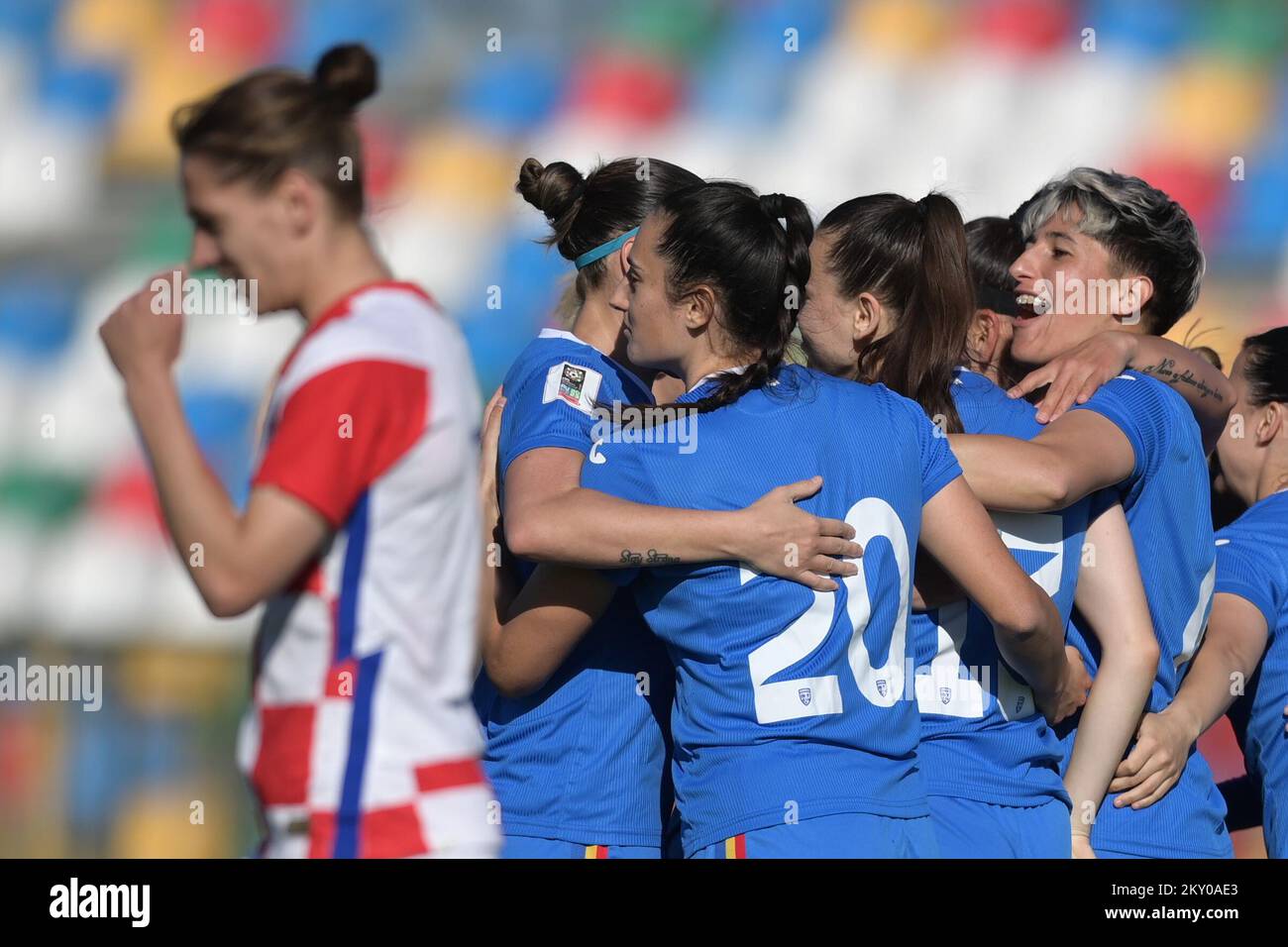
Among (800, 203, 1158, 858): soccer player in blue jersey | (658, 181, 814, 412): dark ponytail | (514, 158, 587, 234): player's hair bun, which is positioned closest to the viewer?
(658, 181, 814, 412): dark ponytail

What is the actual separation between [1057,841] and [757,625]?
2.00ft

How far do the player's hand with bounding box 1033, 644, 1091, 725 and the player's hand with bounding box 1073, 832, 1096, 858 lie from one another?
18 centimetres

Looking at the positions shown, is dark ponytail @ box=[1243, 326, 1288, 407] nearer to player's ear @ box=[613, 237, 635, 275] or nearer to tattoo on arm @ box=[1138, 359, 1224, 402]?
tattoo on arm @ box=[1138, 359, 1224, 402]

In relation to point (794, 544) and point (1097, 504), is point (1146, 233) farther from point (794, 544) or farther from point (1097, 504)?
point (794, 544)

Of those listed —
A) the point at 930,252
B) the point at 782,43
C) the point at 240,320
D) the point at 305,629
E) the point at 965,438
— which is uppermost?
the point at 782,43

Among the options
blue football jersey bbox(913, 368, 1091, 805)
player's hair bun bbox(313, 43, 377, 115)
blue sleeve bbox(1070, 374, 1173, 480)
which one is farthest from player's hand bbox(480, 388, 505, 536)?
blue sleeve bbox(1070, 374, 1173, 480)

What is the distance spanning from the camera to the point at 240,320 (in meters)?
3.89

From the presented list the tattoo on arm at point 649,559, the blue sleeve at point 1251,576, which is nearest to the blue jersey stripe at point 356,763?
the tattoo on arm at point 649,559

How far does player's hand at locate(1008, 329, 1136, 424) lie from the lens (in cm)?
220

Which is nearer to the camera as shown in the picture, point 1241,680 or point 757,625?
point 757,625

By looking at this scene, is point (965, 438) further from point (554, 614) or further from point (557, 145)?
point (557, 145)

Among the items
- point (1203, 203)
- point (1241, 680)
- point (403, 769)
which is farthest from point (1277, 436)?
point (403, 769)

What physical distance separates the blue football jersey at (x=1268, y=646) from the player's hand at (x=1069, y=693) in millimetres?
519

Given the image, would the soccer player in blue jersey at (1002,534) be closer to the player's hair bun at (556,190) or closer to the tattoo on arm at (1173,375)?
the tattoo on arm at (1173,375)
